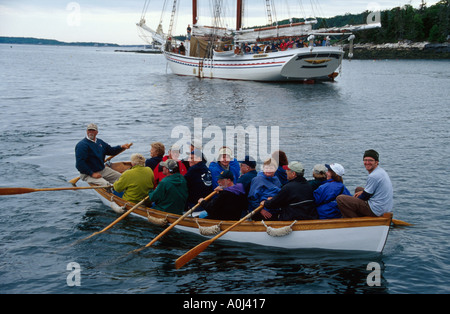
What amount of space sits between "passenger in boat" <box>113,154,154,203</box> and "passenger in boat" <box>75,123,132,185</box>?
1960mm

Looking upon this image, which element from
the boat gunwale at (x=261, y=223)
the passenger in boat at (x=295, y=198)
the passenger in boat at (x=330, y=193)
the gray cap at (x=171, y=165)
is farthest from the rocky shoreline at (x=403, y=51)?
the gray cap at (x=171, y=165)

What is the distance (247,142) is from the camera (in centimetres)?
2405

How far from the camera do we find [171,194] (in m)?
10.9

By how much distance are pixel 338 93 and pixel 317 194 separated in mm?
40810

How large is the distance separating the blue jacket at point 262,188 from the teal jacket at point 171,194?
1.80 meters

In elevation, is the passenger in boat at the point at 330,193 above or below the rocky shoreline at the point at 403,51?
below

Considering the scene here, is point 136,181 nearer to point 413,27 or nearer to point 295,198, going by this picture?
point 295,198

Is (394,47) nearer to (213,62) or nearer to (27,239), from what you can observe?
(213,62)

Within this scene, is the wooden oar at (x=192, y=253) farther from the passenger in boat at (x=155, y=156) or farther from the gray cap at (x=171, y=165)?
the passenger in boat at (x=155, y=156)

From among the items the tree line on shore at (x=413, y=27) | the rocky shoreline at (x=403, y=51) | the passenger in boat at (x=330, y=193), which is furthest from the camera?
the tree line on shore at (x=413, y=27)

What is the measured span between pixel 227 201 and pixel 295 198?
1.65 metres

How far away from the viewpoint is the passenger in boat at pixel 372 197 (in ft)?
30.2

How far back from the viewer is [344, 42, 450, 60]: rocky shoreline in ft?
450

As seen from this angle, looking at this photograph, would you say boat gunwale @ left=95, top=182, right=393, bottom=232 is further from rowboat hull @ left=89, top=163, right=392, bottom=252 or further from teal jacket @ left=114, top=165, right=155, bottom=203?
Result: teal jacket @ left=114, top=165, right=155, bottom=203
